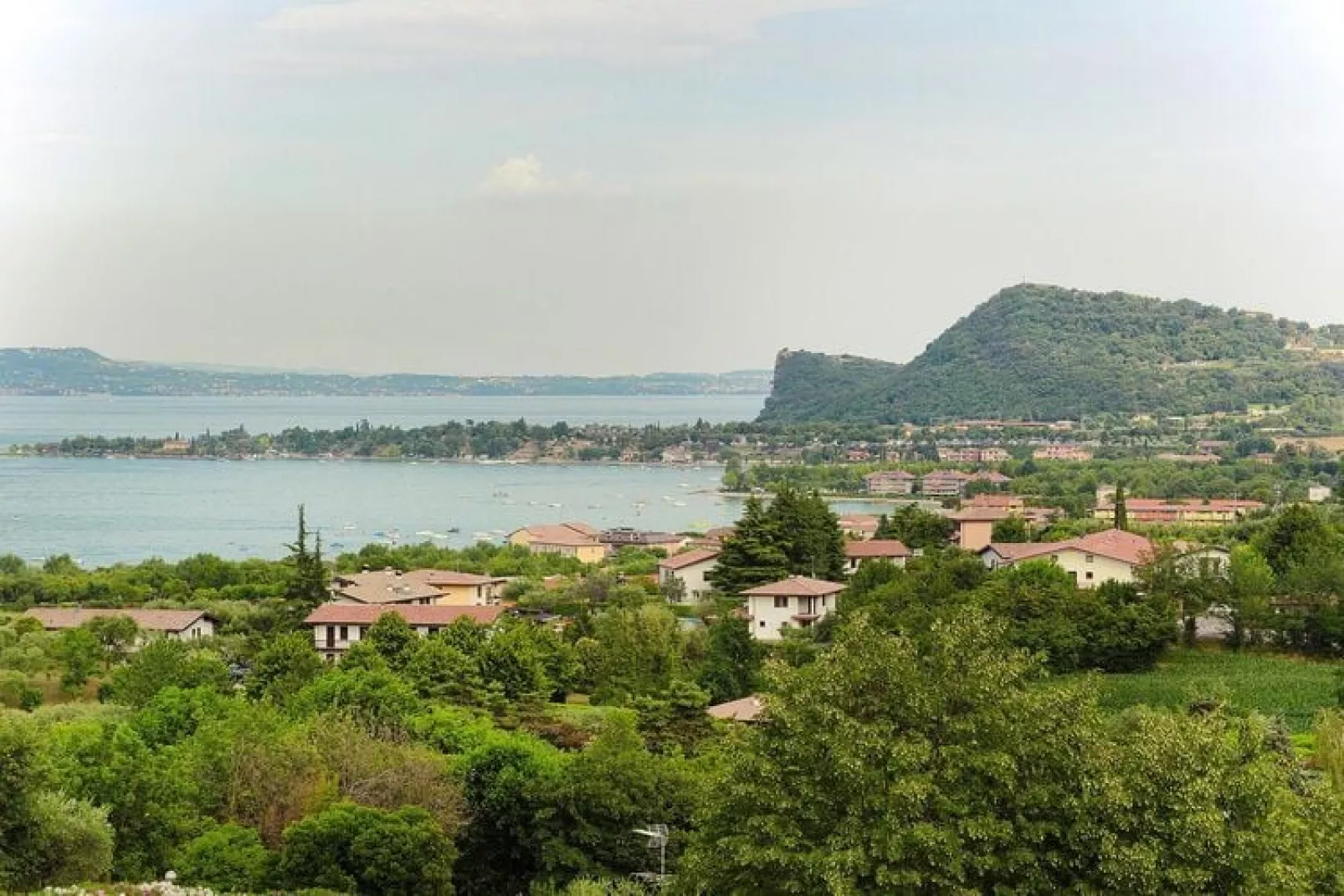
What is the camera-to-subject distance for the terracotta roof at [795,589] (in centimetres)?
2706

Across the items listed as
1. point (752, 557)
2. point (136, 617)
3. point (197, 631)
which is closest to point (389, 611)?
point (197, 631)

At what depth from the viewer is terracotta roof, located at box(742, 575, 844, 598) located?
27.1m

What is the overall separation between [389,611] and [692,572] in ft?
31.4

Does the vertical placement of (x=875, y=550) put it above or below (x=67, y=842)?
below

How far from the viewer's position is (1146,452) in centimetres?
8956

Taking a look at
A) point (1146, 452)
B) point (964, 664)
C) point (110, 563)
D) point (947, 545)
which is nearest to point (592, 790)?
point (964, 664)

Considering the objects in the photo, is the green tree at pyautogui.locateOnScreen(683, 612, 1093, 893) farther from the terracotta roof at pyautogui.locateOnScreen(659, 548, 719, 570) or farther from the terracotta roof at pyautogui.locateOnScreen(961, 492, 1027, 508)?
the terracotta roof at pyautogui.locateOnScreen(961, 492, 1027, 508)

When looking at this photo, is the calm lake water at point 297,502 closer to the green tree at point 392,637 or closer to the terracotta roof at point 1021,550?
the terracotta roof at point 1021,550

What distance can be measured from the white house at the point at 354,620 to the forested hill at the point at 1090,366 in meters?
92.3

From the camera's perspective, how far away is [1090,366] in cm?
12662

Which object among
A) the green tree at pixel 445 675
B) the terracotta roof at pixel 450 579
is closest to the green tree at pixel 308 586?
the terracotta roof at pixel 450 579

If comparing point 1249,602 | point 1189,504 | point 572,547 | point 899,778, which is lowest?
point 572,547

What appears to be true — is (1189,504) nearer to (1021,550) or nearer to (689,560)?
(1021,550)

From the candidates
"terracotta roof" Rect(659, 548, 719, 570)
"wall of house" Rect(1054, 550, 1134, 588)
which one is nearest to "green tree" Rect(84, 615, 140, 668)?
"terracotta roof" Rect(659, 548, 719, 570)
